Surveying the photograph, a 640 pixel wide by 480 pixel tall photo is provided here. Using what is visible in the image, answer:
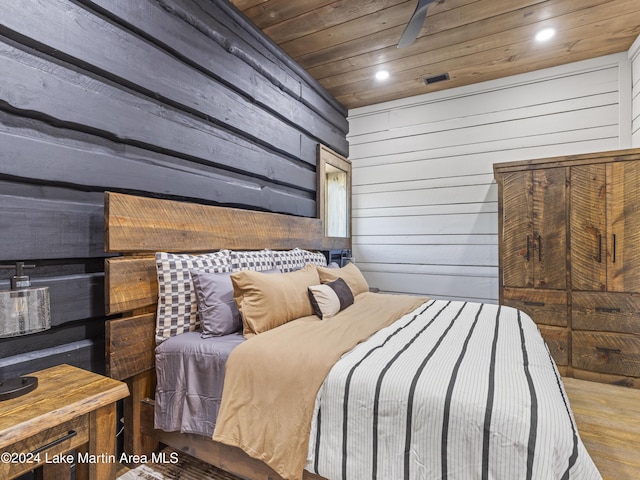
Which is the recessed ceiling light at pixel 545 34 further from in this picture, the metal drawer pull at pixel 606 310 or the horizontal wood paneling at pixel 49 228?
the horizontal wood paneling at pixel 49 228

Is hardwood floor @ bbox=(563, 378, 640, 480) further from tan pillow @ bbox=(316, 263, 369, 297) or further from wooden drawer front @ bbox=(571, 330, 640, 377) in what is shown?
tan pillow @ bbox=(316, 263, 369, 297)

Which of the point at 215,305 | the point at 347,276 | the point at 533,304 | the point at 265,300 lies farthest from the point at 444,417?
the point at 533,304

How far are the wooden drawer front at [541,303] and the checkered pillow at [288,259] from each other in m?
1.91

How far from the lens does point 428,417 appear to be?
1.08 m

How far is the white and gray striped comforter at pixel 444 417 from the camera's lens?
95 cm

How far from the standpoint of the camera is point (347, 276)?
2.69 m

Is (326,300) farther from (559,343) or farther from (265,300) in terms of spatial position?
(559,343)

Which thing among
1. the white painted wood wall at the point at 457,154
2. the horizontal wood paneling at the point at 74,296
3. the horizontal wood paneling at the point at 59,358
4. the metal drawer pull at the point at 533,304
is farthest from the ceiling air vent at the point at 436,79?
the horizontal wood paneling at the point at 59,358

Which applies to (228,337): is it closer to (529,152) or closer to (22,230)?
(22,230)

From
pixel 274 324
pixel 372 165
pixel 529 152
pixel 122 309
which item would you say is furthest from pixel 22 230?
pixel 529 152

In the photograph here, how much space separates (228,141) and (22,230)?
53.9 inches

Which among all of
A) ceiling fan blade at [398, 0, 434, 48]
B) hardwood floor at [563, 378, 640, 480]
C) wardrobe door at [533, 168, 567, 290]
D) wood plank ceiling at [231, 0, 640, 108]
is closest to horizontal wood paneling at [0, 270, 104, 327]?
wood plank ceiling at [231, 0, 640, 108]

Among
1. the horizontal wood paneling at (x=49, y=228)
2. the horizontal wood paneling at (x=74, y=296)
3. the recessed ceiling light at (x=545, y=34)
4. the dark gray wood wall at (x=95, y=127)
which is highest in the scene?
the recessed ceiling light at (x=545, y=34)

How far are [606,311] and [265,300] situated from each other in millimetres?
2853
